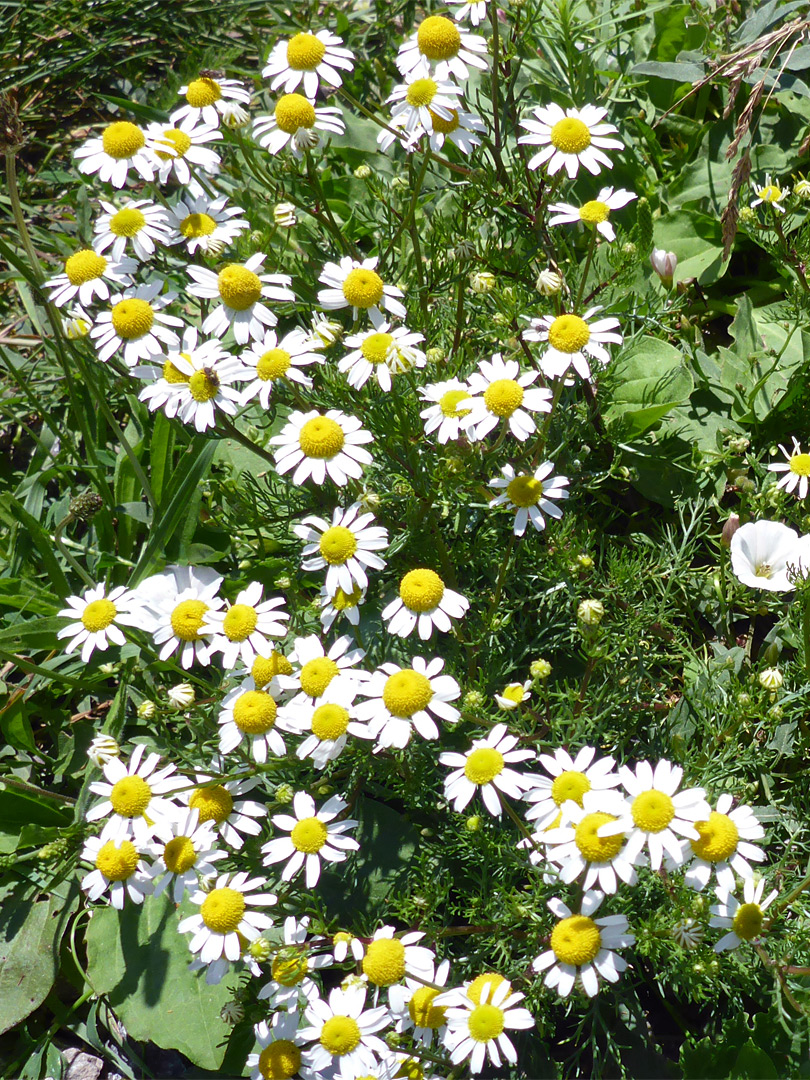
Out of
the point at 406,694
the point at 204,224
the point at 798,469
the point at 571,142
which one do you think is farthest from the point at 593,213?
the point at 406,694

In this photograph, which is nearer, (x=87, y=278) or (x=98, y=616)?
(x=98, y=616)

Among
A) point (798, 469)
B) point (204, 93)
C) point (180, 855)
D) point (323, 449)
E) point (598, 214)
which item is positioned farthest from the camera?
point (204, 93)

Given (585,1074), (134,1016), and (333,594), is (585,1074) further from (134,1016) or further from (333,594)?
(333,594)

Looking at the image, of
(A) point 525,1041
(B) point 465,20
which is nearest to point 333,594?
(A) point 525,1041

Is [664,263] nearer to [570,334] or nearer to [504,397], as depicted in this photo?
[570,334]

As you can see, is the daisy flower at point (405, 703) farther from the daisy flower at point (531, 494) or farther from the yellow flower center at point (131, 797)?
the yellow flower center at point (131, 797)

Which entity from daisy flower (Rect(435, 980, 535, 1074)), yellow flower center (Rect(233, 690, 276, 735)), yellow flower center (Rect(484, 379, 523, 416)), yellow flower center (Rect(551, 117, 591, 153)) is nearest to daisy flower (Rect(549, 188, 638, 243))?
yellow flower center (Rect(551, 117, 591, 153))
